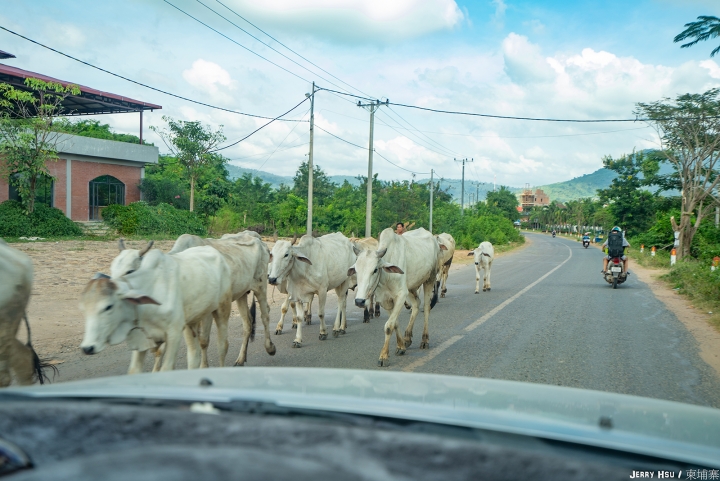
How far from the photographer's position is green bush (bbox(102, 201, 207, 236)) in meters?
29.8

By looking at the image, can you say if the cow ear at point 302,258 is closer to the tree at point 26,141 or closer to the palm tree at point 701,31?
the palm tree at point 701,31

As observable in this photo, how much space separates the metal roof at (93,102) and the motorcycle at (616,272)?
2641cm

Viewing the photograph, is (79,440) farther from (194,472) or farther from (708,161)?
(708,161)

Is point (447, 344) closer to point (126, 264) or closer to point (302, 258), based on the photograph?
point (302, 258)

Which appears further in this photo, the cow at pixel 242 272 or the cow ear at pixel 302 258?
the cow ear at pixel 302 258

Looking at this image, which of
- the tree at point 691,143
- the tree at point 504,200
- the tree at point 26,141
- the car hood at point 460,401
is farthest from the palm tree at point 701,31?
the tree at point 504,200

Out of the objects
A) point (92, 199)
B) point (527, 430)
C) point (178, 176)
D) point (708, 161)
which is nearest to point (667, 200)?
point (708, 161)

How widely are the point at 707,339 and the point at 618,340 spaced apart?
175 cm

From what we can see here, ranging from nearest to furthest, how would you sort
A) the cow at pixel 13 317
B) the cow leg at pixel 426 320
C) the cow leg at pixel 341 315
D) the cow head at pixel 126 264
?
the cow at pixel 13 317 < the cow head at pixel 126 264 < the cow leg at pixel 426 320 < the cow leg at pixel 341 315

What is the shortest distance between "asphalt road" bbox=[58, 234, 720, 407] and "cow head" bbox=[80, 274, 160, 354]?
6.06 feet

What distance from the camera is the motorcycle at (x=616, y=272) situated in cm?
1655

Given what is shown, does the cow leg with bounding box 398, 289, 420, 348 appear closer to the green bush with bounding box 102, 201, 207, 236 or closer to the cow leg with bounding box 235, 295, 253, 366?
the cow leg with bounding box 235, 295, 253, 366

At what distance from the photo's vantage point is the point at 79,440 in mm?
1429

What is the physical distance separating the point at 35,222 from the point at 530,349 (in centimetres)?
2528
